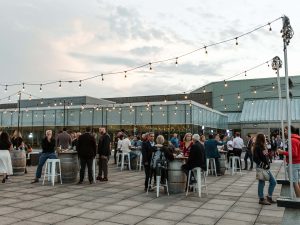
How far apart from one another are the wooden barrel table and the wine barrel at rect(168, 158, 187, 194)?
321 cm

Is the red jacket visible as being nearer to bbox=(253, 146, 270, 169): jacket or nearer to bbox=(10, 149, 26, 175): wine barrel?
bbox=(253, 146, 270, 169): jacket

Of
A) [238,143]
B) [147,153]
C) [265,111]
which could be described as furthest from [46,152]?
[265,111]

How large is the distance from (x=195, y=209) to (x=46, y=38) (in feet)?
44.0

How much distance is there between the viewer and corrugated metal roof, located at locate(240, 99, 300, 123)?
35812mm

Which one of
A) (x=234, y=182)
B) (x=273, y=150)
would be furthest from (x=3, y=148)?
(x=273, y=150)

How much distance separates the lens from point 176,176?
8453 millimetres

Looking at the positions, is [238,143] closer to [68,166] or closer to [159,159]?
[159,159]

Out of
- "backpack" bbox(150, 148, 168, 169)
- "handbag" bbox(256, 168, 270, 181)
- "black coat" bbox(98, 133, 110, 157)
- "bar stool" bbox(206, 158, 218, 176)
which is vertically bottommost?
"bar stool" bbox(206, 158, 218, 176)

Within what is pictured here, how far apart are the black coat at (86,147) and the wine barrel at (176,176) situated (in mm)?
2707

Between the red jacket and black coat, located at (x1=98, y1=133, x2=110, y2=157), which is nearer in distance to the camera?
the red jacket

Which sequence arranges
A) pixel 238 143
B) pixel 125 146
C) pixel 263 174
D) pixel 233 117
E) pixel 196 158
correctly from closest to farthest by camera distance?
pixel 263 174 < pixel 196 158 < pixel 238 143 < pixel 125 146 < pixel 233 117

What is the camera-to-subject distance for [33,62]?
68.5ft

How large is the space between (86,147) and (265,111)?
30.9 meters

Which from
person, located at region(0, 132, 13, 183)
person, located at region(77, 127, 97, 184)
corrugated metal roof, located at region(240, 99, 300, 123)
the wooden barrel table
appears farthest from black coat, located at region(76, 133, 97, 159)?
corrugated metal roof, located at region(240, 99, 300, 123)
